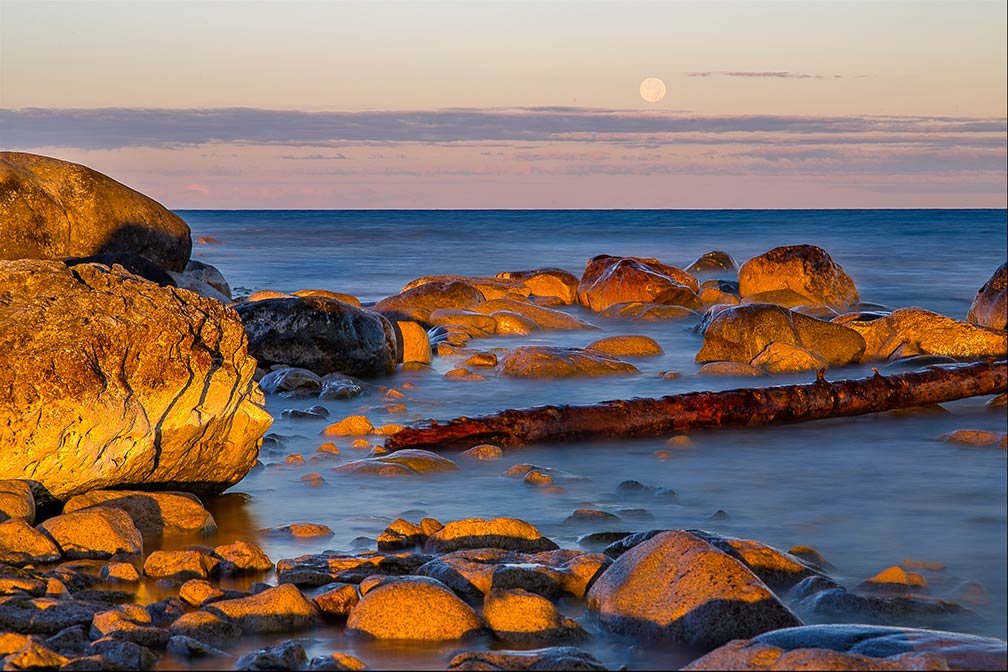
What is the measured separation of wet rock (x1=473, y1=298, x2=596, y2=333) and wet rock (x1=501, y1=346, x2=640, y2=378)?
3.54m

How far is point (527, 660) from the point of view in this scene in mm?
3094

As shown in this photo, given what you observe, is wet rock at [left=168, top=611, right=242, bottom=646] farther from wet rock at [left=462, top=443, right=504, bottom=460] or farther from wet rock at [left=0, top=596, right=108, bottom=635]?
wet rock at [left=462, top=443, right=504, bottom=460]

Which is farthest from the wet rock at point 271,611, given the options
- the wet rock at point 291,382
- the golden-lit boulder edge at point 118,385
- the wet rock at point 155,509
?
the wet rock at point 291,382

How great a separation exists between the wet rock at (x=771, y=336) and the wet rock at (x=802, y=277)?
495cm

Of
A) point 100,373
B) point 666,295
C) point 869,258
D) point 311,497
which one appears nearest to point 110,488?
point 100,373

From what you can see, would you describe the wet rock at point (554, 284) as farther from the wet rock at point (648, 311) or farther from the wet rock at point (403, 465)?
the wet rock at point (403, 465)

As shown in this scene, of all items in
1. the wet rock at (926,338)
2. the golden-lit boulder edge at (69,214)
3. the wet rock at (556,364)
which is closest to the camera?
the wet rock at (556,364)

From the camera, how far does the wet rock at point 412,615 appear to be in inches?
134

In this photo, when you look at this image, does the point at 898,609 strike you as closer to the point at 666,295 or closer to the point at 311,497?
the point at 311,497

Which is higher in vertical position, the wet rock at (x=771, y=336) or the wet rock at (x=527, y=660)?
the wet rock at (x=527, y=660)

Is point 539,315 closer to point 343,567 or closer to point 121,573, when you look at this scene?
point 343,567

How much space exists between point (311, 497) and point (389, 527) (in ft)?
2.90

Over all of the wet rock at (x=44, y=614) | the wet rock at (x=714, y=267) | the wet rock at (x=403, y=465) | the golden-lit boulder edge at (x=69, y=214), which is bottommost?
the wet rock at (x=714, y=267)

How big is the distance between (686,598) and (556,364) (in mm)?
5903
